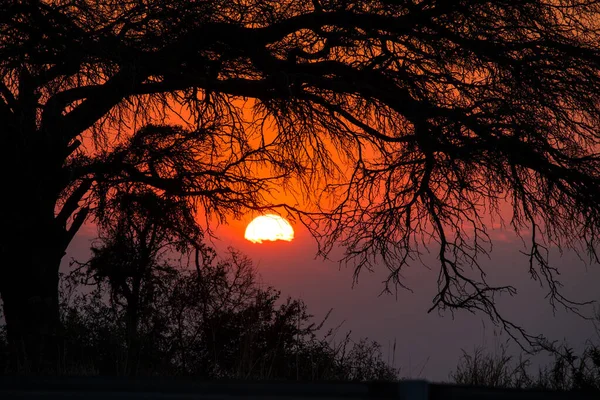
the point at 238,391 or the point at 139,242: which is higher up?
the point at 139,242

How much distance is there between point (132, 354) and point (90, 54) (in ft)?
13.4

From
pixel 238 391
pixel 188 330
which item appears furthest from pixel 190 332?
pixel 238 391

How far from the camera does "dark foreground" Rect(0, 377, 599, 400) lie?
2.81 meters

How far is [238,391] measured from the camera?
2.89 m

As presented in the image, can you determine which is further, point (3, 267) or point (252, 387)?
point (3, 267)

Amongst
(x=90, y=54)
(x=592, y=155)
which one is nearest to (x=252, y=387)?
(x=90, y=54)

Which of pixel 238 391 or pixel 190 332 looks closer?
pixel 238 391

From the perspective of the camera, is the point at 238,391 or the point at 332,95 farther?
the point at 332,95

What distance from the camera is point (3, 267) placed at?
11.2 meters

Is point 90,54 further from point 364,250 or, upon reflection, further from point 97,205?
point 97,205

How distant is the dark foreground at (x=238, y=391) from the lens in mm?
2809

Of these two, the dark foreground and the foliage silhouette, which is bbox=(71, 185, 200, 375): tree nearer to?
the foliage silhouette

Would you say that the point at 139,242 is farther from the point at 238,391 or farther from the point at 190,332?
the point at 238,391

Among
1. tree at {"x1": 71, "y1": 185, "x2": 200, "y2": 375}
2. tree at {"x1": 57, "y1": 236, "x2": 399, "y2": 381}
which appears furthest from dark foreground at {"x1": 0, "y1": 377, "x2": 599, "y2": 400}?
tree at {"x1": 71, "y1": 185, "x2": 200, "y2": 375}
